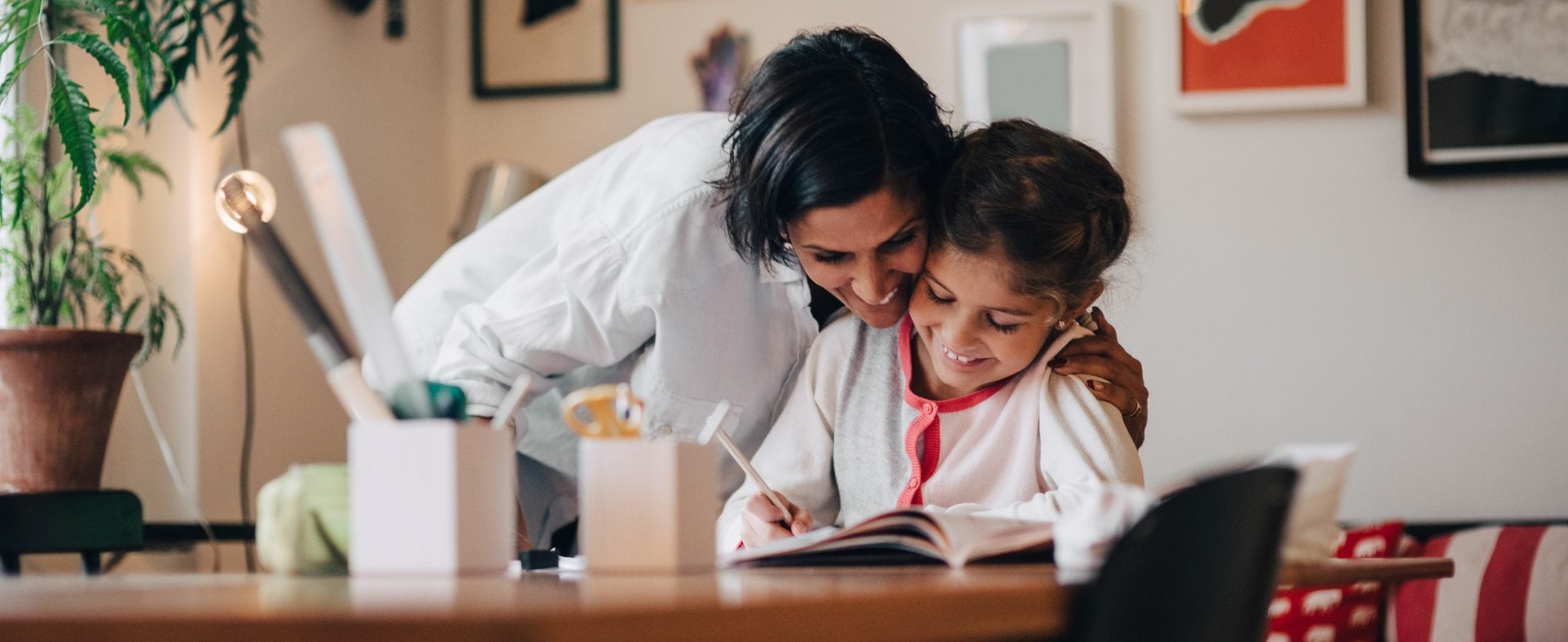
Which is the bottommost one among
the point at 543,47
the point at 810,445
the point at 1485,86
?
the point at 810,445

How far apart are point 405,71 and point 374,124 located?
0.55 ft

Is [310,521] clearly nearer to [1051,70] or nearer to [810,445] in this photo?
[810,445]

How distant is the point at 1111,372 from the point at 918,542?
66 centimetres

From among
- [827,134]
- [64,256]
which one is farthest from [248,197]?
[64,256]

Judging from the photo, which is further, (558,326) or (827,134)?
(558,326)

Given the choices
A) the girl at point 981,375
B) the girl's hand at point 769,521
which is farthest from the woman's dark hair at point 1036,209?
the girl's hand at point 769,521

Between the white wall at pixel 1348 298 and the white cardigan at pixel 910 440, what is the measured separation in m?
1.12

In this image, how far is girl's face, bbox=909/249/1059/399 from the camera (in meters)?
1.32

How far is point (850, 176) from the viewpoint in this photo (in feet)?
4.08

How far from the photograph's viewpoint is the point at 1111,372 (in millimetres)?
1386

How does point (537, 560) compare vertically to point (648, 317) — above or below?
below

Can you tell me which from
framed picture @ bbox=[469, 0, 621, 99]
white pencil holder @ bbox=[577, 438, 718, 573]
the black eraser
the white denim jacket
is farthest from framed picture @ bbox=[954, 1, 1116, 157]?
white pencil holder @ bbox=[577, 438, 718, 573]

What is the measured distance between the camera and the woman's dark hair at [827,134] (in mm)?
1254

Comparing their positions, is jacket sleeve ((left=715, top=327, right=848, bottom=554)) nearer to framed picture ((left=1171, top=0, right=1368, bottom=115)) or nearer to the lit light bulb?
the lit light bulb
